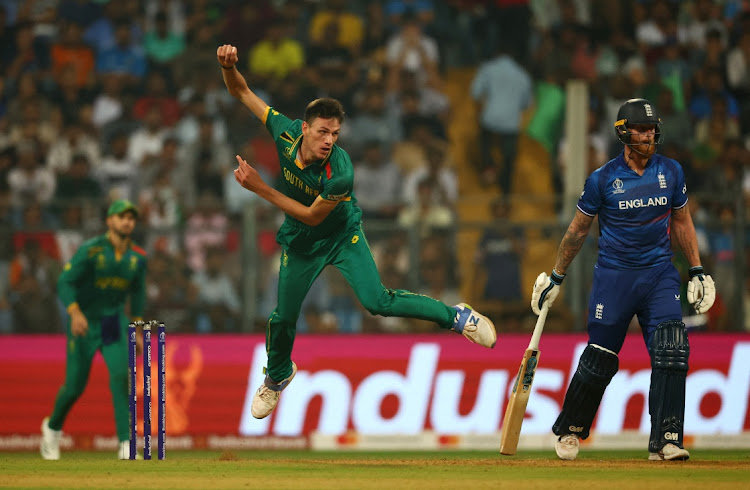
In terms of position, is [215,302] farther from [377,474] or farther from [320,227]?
[377,474]

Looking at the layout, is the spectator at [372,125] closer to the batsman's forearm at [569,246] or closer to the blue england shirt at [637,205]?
the batsman's forearm at [569,246]

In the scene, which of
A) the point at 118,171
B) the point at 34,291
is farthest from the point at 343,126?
the point at 34,291

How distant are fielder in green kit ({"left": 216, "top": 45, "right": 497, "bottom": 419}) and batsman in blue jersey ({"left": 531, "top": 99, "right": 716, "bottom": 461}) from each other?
1.02 metres

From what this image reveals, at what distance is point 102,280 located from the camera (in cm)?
1238

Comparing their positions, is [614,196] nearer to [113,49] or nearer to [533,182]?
[533,182]

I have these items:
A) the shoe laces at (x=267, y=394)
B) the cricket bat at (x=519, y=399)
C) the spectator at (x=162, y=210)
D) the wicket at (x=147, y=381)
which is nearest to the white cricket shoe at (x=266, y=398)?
the shoe laces at (x=267, y=394)

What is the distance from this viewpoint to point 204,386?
1388 cm

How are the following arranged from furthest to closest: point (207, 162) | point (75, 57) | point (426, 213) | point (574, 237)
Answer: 1. point (75, 57)
2. point (207, 162)
3. point (426, 213)
4. point (574, 237)

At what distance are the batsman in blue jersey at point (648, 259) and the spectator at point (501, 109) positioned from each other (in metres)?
7.14

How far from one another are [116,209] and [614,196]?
5516 millimetres

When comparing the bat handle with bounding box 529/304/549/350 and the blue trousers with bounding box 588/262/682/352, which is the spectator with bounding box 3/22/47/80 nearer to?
the bat handle with bounding box 529/304/549/350

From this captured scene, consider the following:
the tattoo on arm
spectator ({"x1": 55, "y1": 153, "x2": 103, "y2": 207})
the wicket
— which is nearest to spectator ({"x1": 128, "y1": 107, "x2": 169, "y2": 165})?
spectator ({"x1": 55, "y1": 153, "x2": 103, "y2": 207})

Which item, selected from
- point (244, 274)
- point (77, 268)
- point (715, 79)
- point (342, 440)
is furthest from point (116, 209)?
point (715, 79)

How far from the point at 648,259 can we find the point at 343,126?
26.5 feet
